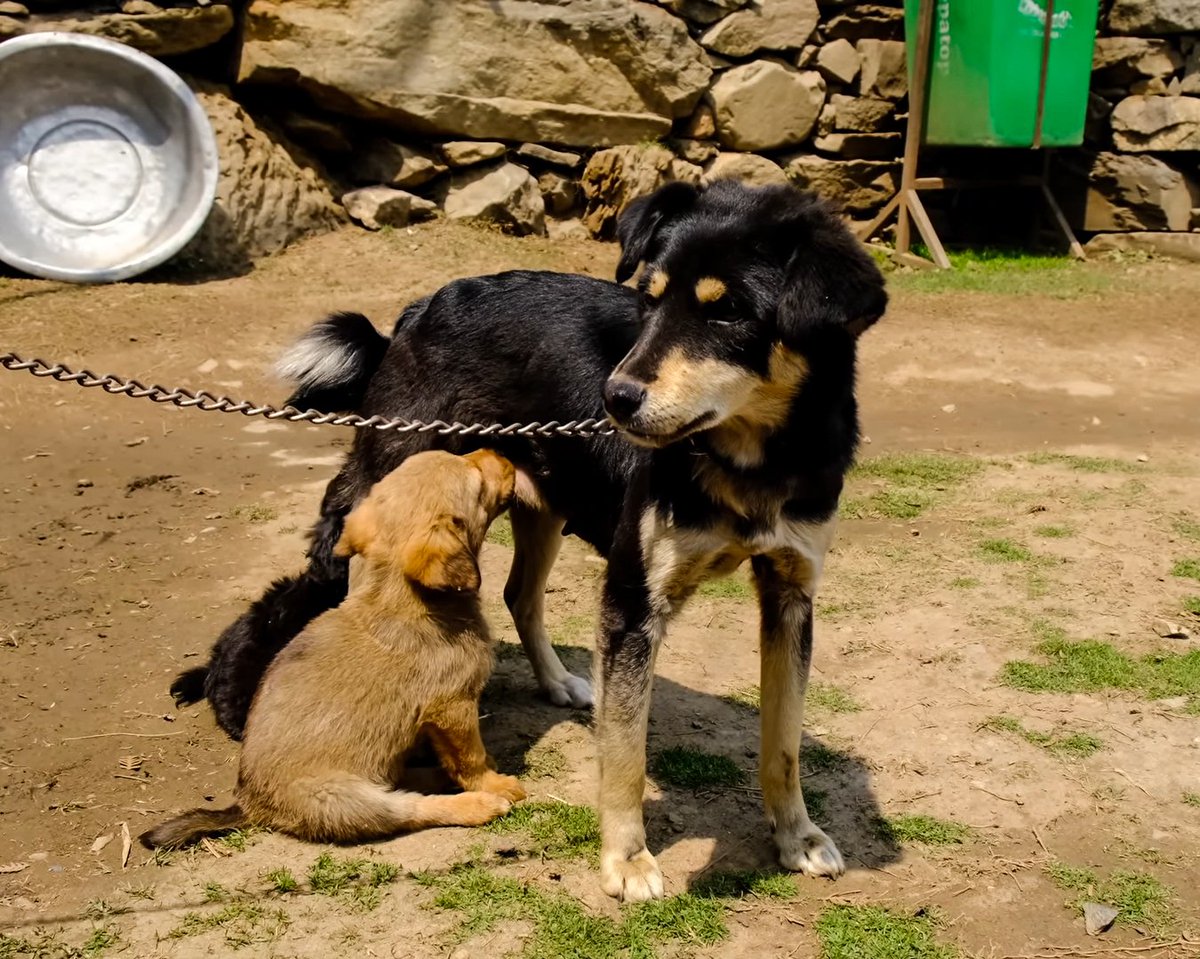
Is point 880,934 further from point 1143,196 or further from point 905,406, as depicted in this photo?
point 1143,196

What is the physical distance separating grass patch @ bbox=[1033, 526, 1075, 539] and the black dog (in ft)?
10.4

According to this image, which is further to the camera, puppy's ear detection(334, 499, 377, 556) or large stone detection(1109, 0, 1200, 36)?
large stone detection(1109, 0, 1200, 36)

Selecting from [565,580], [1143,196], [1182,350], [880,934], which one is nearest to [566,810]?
[880,934]

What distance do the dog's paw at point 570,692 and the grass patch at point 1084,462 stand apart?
13.3ft

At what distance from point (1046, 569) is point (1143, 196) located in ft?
27.5

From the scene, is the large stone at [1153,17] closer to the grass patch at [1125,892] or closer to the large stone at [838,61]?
the large stone at [838,61]

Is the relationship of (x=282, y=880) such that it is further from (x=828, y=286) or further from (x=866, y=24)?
(x=866, y=24)

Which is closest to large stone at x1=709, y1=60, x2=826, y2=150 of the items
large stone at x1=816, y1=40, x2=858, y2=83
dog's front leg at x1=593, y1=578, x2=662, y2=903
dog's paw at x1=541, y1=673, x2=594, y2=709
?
large stone at x1=816, y1=40, x2=858, y2=83

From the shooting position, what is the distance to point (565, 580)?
6078 mm

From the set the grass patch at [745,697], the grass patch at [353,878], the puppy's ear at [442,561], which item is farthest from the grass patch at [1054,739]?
the grass patch at [353,878]

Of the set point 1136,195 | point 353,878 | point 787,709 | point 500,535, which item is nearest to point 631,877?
point 787,709

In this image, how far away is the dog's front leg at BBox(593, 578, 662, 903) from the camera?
3609 millimetres

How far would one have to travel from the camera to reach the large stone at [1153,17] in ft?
40.8

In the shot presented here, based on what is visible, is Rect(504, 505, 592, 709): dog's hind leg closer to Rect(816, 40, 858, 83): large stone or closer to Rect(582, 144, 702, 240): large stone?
Rect(582, 144, 702, 240): large stone
